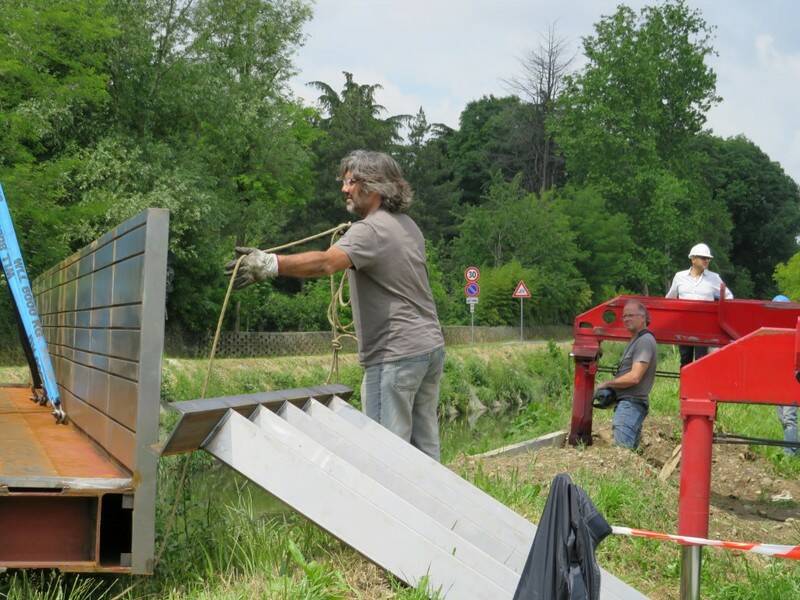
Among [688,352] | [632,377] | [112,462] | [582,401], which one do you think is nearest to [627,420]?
[632,377]

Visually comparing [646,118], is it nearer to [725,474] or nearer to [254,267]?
[725,474]

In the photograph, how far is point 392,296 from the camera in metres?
5.41

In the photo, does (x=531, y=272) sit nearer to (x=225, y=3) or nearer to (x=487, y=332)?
(x=487, y=332)

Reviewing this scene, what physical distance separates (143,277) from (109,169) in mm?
24480

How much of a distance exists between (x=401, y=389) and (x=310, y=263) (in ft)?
3.07

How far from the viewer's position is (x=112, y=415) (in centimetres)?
500

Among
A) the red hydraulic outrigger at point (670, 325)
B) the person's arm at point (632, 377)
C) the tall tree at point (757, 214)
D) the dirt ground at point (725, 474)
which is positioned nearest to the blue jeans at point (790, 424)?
the dirt ground at point (725, 474)

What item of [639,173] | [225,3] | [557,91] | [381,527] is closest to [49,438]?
[381,527]

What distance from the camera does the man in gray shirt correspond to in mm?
9266

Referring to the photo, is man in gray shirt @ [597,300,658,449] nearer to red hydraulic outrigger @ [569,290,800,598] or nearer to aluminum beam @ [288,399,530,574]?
aluminum beam @ [288,399,530,574]

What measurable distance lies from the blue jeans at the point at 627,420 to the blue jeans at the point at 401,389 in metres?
4.15

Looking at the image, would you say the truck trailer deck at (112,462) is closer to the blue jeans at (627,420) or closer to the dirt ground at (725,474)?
the dirt ground at (725,474)

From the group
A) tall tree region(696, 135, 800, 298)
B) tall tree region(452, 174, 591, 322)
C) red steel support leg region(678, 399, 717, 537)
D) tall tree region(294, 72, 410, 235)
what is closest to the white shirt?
red steel support leg region(678, 399, 717, 537)

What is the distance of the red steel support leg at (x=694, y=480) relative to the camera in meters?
4.36
